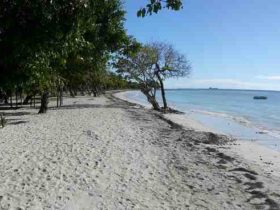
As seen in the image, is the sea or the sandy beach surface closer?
the sandy beach surface

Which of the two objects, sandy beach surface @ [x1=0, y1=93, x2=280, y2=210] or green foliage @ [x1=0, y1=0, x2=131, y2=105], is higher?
green foliage @ [x1=0, y1=0, x2=131, y2=105]

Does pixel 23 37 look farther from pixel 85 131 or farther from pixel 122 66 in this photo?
pixel 122 66

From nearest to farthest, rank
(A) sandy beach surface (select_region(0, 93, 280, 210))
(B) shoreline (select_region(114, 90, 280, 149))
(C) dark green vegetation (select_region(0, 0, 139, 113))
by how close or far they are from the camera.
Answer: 1. (C) dark green vegetation (select_region(0, 0, 139, 113))
2. (A) sandy beach surface (select_region(0, 93, 280, 210))
3. (B) shoreline (select_region(114, 90, 280, 149))

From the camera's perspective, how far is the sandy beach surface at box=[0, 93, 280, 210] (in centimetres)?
885

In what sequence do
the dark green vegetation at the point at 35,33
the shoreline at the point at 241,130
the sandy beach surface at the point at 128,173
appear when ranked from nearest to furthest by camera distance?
the dark green vegetation at the point at 35,33 → the sandy beach surface at the point at 128,173 → the shoreline at the point at 241,130

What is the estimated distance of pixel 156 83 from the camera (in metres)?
44.6

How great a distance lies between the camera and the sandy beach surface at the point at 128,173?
29.0 feet

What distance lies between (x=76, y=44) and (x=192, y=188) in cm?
579

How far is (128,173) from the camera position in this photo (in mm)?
11359

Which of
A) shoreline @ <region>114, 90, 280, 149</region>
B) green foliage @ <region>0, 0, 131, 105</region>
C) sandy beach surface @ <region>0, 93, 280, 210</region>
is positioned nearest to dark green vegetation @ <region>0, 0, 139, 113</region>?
green foliage @ <region>0, 0, 131, 105</region>

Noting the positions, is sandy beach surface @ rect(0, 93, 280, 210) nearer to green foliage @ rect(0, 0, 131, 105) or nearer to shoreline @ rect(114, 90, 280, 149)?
green foliage @ rect(0, 0, 131, 105)

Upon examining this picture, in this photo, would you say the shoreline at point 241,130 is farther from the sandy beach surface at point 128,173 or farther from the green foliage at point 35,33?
the green foliage at point 35,33

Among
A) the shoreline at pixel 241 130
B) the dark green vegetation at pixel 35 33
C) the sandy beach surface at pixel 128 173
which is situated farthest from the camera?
the shoreline at pixel 241 130

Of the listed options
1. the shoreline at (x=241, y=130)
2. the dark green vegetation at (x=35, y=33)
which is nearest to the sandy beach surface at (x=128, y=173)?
the dark green vegetation at (x=35, y=33)
